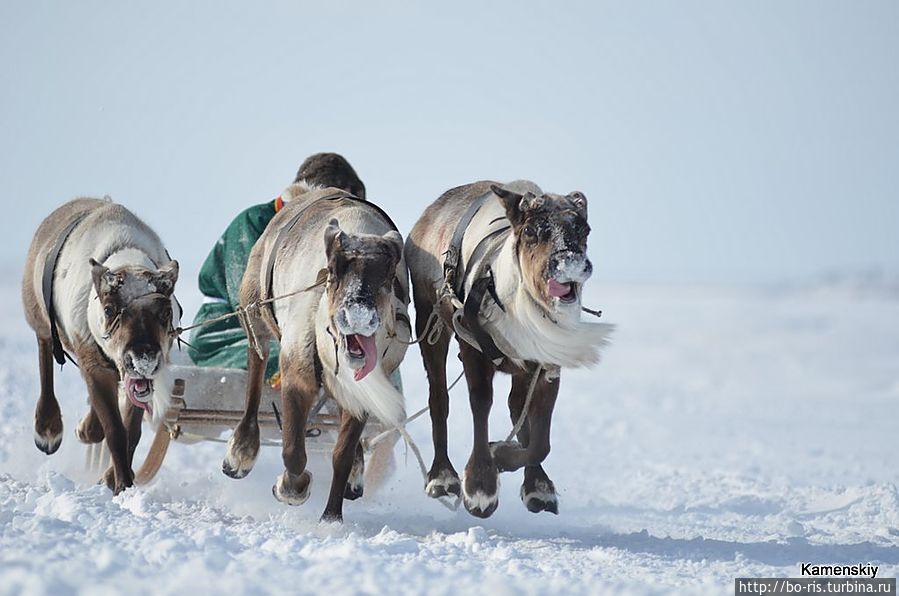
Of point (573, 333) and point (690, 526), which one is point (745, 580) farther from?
point (690, 526)

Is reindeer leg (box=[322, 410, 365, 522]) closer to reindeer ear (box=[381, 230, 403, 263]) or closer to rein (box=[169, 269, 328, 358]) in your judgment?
rein (box=[169, 269, 328, 358])

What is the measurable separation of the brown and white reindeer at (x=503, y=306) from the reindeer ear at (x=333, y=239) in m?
0.80

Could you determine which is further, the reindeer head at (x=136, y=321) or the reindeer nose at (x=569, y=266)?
the reindeer head at (x=136, y=321)

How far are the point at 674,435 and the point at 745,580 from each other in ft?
34.1

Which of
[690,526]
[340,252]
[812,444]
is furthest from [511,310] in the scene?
[812,444]

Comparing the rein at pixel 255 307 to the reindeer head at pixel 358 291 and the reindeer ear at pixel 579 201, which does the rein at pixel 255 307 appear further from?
the reindeer ear at pixel 579 201

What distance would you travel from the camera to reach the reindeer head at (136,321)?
22.0 feet

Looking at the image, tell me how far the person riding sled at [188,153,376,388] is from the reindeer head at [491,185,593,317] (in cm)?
239

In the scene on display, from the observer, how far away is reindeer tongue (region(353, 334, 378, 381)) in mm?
6133

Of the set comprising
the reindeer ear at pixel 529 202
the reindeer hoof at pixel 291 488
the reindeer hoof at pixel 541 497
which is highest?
the reindeer ear at pixel 529 202

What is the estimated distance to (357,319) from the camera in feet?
19.7

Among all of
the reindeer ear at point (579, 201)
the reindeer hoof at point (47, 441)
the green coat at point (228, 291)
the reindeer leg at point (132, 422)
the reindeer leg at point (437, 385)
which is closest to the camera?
the reindeer ear at point (579, 201)

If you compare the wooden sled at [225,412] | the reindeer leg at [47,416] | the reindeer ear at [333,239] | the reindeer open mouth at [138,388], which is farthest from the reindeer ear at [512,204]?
the reindeer leg at [47,416]

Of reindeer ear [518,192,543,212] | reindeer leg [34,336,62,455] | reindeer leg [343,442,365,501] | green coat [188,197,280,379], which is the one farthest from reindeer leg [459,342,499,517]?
reindeer leg [34,336,62,455]
